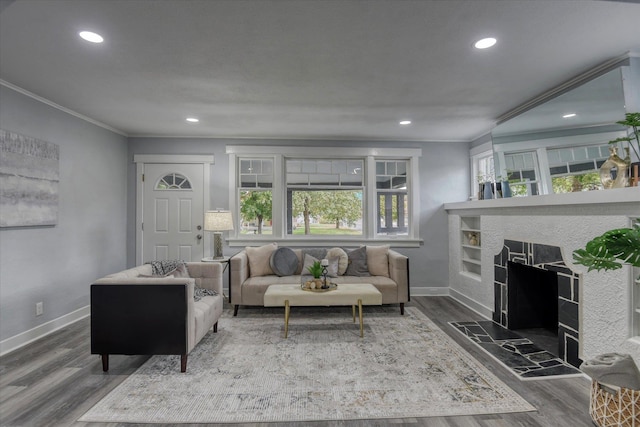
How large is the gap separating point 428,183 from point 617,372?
12.4ft

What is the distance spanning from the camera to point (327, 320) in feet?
13.1

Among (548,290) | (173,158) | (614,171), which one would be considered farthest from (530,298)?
(173,158)

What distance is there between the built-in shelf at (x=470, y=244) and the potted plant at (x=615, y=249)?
3.14 metres

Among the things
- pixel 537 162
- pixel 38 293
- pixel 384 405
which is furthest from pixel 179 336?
→ pixel 537 162

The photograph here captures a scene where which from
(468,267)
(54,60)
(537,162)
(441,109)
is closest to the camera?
(54,60)

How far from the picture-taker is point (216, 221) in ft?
14.8

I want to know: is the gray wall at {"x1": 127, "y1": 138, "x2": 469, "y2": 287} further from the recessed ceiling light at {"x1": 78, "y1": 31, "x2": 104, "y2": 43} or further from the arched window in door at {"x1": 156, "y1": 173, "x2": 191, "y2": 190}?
the recessed ceiling light at {"x1": 78, "y1": 31, "x2": 104, "y2": 43}

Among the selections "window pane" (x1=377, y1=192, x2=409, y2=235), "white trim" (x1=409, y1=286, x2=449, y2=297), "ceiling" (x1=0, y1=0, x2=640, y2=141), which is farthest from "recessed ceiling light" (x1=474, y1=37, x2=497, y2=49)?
"white trim" (x1=409, y1=286, x2=449, y2=297)

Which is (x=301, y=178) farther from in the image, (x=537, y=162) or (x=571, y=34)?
(x=571, y=34)

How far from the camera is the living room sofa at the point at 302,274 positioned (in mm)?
4211

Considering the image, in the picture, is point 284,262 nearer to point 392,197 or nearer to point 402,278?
point 402,278

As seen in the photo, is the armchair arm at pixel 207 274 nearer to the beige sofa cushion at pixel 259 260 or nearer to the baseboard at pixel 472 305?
the beige sofa cushion at pixel 259 260

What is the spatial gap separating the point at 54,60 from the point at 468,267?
5.23m

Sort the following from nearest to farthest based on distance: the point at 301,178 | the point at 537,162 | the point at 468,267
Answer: the point at 537,162, the point at 468,267, the point at 301,178
